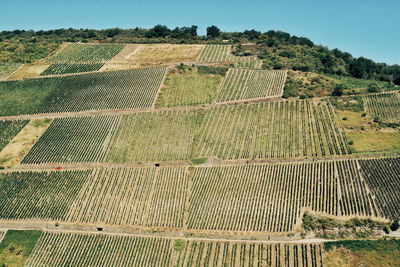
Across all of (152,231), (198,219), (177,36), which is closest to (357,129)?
(198,219)

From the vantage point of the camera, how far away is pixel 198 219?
235ft

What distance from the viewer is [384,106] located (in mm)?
97750

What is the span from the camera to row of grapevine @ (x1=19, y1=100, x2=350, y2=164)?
86.2 m

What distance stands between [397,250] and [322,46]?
91849mm

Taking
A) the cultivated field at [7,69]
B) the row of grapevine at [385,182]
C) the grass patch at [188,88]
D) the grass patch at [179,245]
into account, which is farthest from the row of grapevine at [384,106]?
the cultivated field at [7,69]

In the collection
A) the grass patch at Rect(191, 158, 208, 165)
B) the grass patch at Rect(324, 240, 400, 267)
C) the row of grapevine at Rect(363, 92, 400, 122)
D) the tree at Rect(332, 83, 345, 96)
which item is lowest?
the grass patch at Rect(324, 240, 400, 267)

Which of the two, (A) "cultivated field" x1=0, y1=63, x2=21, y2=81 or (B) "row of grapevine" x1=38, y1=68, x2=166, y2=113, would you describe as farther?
(A) "cultivated field" x1=0, y1=63, x2=21, y2=81

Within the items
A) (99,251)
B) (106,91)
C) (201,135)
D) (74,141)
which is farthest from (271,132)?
(106,91)

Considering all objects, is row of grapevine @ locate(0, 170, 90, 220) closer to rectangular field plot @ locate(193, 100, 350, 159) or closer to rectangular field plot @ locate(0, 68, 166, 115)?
rectangular field plot @ locate(0, 68, 166, 115)

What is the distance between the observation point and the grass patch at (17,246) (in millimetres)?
68431

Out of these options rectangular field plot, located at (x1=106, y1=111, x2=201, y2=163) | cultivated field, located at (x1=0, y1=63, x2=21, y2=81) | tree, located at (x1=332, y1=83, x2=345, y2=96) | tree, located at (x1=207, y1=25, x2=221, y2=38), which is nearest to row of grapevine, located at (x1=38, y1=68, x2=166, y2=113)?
rectangular field plot, located at (x1=106, y1=111, x2=201, y2=163)

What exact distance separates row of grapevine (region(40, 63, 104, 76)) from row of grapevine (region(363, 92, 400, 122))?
8092 cm

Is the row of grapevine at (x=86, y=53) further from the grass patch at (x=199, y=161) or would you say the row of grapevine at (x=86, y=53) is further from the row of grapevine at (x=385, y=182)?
the row of grapevine at (x=385, y=182)

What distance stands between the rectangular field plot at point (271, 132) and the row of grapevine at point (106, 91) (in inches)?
874
